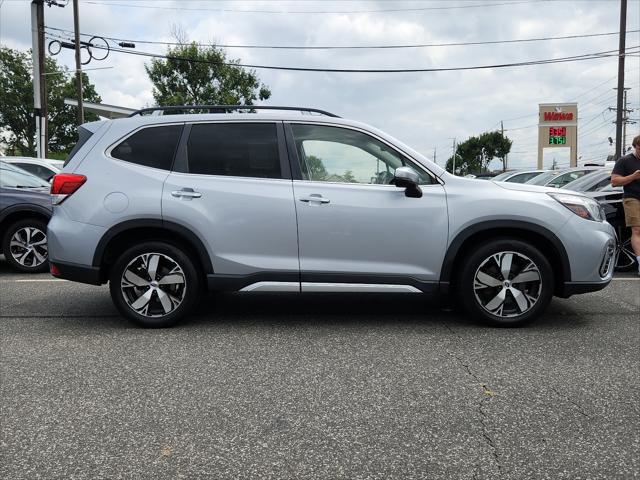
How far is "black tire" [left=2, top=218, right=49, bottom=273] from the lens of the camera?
7.67m

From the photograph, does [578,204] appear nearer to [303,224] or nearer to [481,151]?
[303,224]

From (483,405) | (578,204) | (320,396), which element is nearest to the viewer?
(483,405)

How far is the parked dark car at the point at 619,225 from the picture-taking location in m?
7.84

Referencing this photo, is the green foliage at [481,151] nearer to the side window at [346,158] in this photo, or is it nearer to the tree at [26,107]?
the tree at [26,107]

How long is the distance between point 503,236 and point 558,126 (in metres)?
46.4

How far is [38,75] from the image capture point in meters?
20.5

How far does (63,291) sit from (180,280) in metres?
2.57

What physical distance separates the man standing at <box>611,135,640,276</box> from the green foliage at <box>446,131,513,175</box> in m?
78.7

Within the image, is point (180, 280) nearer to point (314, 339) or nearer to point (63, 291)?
point (314, 339)

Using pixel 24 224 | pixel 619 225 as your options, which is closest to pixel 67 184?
pixel 24 224

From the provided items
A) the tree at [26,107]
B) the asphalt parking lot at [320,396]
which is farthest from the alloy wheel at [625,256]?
the tree at [26,107]

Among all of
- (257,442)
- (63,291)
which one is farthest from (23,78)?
(257,442)

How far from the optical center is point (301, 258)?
466cm

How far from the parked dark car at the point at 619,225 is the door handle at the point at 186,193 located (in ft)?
19.2
